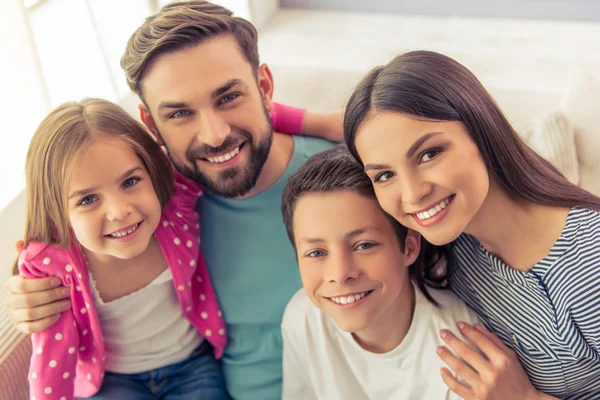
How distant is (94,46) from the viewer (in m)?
2.15

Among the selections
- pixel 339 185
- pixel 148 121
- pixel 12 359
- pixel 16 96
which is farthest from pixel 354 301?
pixel 16 96

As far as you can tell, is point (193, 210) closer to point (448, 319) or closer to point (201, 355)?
point (201, 355)

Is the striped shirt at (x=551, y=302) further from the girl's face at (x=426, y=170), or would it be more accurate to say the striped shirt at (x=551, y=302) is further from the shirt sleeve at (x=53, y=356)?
the shirt sleeve at (x=53, y=356)

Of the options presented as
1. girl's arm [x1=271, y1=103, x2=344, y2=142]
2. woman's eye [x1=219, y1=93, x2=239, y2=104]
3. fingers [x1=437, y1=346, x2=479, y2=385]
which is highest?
woman's eye [x1=219, y1=93, x2=239, y2=104]

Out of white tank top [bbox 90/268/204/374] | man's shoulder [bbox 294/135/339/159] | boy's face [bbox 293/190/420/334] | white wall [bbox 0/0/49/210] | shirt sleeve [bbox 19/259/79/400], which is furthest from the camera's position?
white wall [bbox 0/0/49/210]

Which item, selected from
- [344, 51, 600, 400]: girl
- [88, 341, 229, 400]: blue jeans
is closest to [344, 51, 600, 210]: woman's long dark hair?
[344, 51, 600, 400]: girl

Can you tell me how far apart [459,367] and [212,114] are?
67cm

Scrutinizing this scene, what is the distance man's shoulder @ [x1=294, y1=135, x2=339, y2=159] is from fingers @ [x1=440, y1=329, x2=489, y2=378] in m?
0.53

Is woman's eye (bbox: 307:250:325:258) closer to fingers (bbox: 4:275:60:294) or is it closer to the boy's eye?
the boy's eye

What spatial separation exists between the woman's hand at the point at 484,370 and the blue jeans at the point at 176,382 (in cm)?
51

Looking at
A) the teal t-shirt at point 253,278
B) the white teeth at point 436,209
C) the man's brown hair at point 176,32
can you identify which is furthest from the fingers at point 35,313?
the white teeth at point 436,209

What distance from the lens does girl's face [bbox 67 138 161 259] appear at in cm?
120

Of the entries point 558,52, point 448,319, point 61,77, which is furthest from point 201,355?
point 558,52

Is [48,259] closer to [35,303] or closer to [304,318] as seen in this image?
[35,303]
